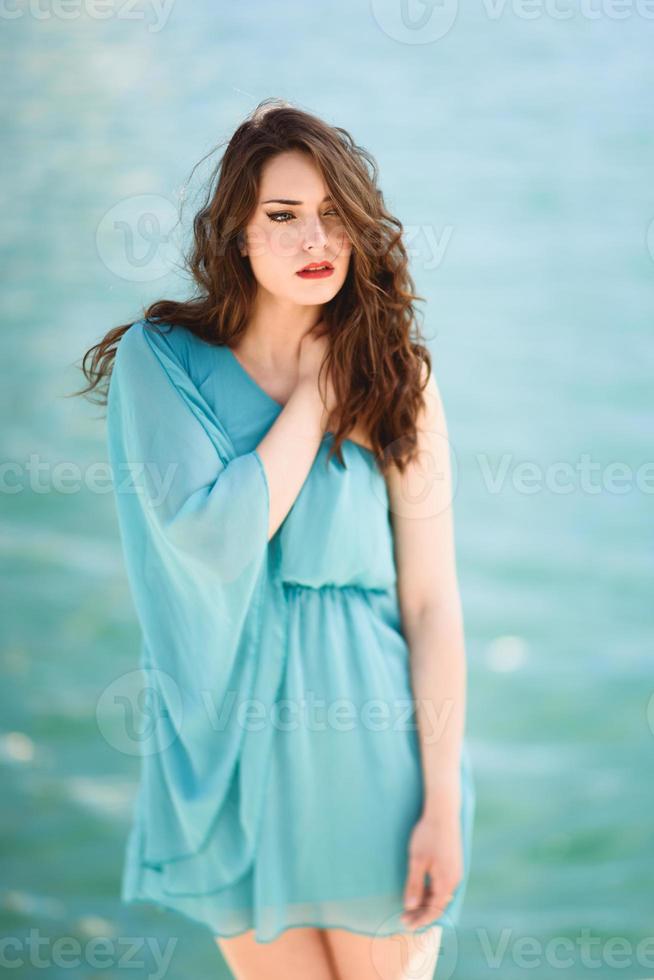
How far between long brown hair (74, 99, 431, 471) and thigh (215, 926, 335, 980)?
0.63m

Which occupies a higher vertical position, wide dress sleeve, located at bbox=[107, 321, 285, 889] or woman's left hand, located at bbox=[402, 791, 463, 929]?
wide dress sleeve, located at bbox=[107, 321, 285, 889]

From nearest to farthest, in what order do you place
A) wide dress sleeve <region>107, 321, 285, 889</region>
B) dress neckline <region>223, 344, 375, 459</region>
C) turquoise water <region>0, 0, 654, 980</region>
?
wide dress sleeve <region>107, 321, 285, 889</region>
dress neckline <region>223, 344, 375, 459</region>
turquoise water <region>0, 0, 654, 980</region>

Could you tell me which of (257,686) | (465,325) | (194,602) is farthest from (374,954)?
(465,325)

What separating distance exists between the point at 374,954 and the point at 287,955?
0.12 meters

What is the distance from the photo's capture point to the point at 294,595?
1430 mm

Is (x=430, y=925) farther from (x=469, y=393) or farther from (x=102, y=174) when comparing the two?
(x=102, y=174)

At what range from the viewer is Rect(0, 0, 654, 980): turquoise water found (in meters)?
3.07

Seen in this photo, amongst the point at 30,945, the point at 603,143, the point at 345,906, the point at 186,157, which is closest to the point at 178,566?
the point at 345,906

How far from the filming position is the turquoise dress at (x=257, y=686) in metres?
1.36

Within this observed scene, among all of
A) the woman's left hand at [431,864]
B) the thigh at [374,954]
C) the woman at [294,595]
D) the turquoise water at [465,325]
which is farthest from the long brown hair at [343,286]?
the turquoise water at [465,325]

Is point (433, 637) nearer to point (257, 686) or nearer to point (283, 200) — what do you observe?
point (257, 686)

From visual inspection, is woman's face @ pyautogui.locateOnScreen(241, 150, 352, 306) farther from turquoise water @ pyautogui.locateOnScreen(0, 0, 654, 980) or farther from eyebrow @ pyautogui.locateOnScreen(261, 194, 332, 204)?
turquoise water @ pyautogui.locateOnScreen(0, 0, 654, 980)

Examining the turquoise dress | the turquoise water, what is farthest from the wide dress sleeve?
the turquoise water

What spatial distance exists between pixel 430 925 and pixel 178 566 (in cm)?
56
